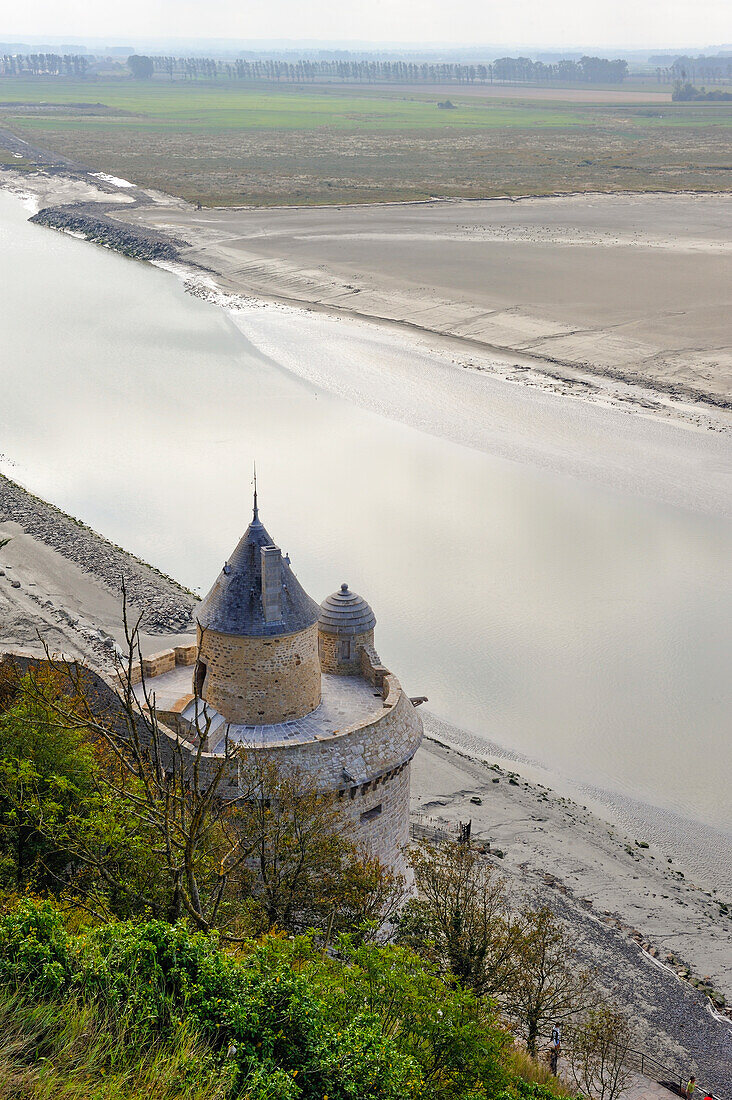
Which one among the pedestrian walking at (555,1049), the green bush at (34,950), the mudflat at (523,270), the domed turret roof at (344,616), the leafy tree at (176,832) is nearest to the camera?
the green bush at (34,950)

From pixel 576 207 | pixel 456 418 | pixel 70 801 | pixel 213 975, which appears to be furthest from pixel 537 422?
pixel 576 207

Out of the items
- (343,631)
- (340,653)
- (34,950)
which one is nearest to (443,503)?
(340,653)

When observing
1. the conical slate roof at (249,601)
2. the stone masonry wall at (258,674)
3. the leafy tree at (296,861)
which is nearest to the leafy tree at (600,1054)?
the leafy tree at (296,861)

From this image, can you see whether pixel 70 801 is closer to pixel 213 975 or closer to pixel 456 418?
pixel 213 975

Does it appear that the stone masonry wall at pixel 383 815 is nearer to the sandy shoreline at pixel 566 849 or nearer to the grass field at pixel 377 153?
the sandy shoreline at pixel 566 849

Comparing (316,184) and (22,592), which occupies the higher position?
(316,184)

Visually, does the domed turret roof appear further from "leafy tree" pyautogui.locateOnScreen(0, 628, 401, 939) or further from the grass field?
the grass field
